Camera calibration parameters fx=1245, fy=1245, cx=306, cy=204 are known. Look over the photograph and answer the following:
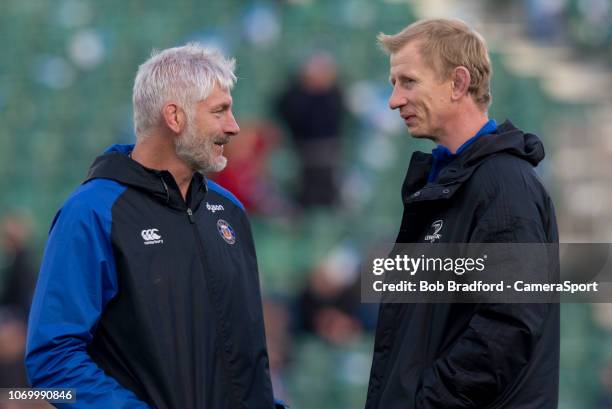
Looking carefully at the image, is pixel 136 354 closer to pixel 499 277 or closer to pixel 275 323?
pixel 499 277

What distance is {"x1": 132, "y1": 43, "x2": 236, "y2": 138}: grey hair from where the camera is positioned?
10.9 feet

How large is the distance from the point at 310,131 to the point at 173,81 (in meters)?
5.52

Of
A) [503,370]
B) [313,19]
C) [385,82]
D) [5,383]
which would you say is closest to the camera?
[503,370]

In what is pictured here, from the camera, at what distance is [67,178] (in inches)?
388

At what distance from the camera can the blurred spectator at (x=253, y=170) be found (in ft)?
27.4

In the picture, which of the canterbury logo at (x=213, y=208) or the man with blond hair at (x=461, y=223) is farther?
the canterbury logo at (x=213, y=208)

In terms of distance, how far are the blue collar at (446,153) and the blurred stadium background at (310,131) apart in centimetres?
441

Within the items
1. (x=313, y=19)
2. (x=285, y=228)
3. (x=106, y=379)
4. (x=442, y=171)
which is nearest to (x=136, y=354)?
(x=106, y=379)

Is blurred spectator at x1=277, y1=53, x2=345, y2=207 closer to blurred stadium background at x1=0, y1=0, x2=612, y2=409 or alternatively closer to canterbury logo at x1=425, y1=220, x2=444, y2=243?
blurred stadium background at x1=0, y1=0, x2=612, y2=409

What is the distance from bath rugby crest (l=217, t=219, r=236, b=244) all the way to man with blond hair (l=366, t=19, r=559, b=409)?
0.49 m

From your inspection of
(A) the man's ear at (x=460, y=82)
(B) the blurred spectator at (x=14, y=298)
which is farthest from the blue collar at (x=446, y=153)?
(B) the blurred spectator at (x=14, y=298)

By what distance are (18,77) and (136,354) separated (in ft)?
26.0

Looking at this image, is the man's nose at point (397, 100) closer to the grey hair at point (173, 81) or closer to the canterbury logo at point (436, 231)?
the canterbury logo at point (436, 231)

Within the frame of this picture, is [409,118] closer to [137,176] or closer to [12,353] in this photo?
[137,176]
